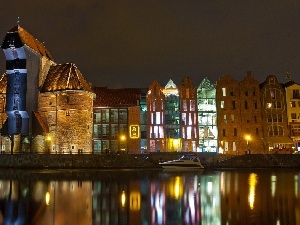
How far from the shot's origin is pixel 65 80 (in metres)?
62.2

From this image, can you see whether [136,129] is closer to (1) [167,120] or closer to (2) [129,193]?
(1) [167,120]

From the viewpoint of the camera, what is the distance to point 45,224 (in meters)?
17.5

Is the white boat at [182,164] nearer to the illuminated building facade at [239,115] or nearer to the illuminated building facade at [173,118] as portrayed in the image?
the illuminated building facade at [173,118]

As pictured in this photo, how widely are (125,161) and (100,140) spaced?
15007mm

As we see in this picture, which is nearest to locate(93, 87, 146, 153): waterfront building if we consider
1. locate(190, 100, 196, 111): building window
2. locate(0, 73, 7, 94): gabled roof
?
locate(190, 100, 196, 111): building window

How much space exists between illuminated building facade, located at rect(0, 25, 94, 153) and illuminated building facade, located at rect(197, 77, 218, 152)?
2159cm

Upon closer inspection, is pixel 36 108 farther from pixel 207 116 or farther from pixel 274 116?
pixel 274 116

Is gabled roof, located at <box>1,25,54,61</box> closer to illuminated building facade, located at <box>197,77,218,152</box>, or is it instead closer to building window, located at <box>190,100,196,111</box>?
building window, located at <box>190,100,196,111</box>

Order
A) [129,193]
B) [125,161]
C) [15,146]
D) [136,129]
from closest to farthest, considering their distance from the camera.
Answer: [129,193] < [125,161] < [15,146] < [136,129]

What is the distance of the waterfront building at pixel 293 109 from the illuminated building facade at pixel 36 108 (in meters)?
37.3

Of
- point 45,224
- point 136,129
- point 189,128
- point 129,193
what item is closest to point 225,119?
point 189,128

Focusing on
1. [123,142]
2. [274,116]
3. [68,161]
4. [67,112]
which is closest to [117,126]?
[123,142]

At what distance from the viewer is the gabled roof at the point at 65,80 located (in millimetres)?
61469

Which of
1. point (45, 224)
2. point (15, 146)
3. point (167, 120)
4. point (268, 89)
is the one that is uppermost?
point (268, 89)
